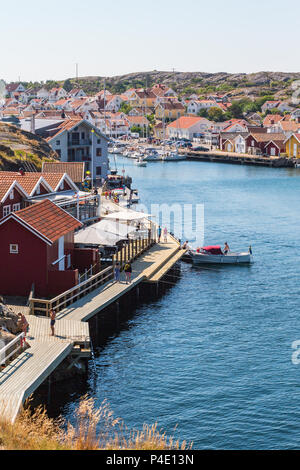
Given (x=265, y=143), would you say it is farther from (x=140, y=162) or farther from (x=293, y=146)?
(x=140, y=162)

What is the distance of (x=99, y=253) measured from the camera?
40781mm

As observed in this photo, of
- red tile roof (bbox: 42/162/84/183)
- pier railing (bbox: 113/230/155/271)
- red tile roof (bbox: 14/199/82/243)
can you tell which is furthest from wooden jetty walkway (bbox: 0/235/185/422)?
red tile roof (bbox: 42/162/84/183)

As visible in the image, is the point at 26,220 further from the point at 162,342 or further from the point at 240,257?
the point at 240,257

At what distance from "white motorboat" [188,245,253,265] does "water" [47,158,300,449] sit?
3.23ft

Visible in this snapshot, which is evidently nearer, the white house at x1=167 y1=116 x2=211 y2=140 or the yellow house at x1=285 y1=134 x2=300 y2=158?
the yellow house at x1=285 y1=134 x2=300 y2=158

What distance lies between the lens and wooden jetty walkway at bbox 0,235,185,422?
23.5m

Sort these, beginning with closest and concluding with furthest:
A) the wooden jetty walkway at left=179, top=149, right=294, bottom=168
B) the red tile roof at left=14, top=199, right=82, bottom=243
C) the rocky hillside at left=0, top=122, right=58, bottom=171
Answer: the red tile roof at left=14, top=199, right=82, bottom=243
the rocky hillside at left=0, top=122, right=58, bottom=171
the wooden jetty walkway at left=179, top=149, right=294, bottom=168

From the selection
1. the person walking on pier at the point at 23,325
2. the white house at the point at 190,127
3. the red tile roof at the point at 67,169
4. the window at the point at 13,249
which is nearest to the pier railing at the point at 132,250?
the window at the point at 13,249

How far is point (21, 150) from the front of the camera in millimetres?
75125

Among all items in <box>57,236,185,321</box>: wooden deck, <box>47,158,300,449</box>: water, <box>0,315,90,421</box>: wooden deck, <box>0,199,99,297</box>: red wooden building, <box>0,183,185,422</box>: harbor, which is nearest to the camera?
<box>0,315,90,421</box>: wooden deck

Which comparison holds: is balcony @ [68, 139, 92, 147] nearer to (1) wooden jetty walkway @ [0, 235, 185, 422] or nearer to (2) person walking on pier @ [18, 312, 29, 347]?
(1) wooden jetty walkway @ [0, 235, 185, 422]

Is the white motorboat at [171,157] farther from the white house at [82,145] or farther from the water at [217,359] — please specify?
the water at [217,359]

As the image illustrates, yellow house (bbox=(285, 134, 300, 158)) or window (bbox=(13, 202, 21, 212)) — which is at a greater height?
yellow house (bbox=(285, 134, 300, 158))

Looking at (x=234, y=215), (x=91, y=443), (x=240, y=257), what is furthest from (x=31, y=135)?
(x=91, y=443)
